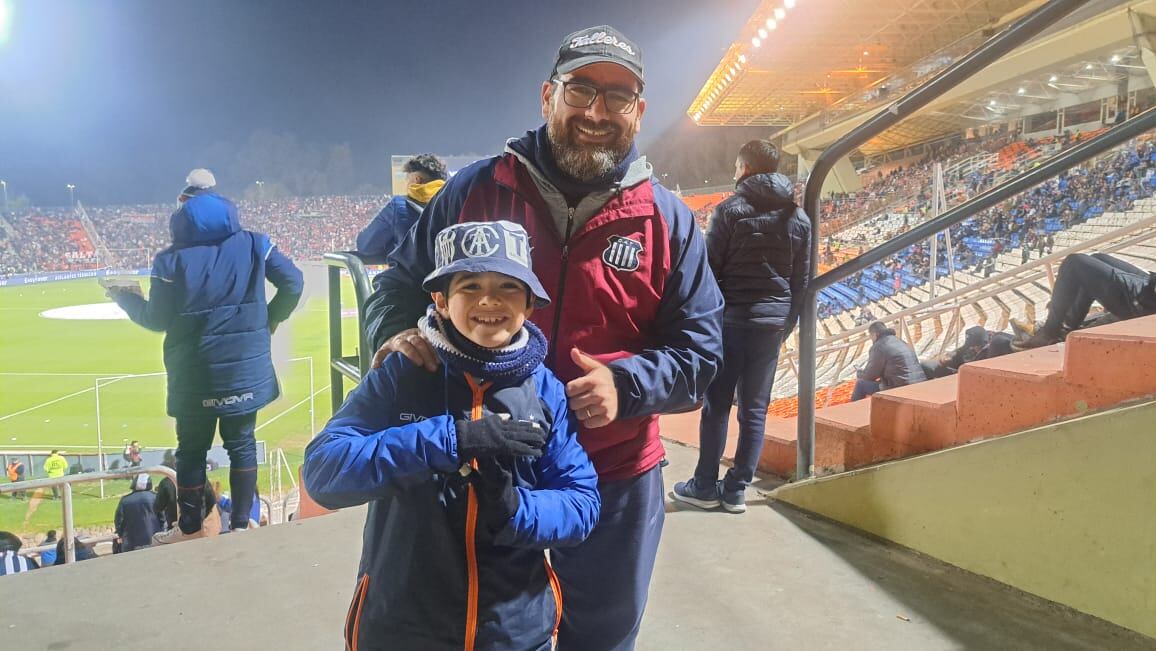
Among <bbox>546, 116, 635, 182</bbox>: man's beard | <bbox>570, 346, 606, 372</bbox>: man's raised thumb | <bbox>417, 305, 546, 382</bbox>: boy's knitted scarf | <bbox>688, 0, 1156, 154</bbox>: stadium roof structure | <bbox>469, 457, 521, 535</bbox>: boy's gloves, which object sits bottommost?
<bbox>469, 457, 521, 535</bbox>: boy's gloves

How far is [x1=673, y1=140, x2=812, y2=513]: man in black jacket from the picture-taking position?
2643 millimetres

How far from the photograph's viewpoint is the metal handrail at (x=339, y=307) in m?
2.34

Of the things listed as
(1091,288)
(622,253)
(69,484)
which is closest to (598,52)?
(622,253)

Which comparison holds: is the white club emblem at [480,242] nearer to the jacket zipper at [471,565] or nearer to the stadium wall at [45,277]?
the jacket zipper at [471,565]

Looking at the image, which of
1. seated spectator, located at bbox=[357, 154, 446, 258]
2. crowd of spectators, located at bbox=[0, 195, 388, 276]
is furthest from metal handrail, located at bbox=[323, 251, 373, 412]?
crowd of spectators, located at bbox=[0, 195, 388, 276]

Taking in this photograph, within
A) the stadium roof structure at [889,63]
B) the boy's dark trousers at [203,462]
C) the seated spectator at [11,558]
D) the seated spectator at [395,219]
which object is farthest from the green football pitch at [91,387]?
the stadium roof structure at [889,63]

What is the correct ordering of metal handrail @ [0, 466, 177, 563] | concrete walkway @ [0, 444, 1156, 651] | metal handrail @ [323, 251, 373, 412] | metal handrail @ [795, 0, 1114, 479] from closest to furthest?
concrete walkway @ [0, 444, 1156, 651] < metal handrail @ [795, 0, 1114, 479] < metal handrail @ [323, 251, 373, 412] < metal handrail @ [0, 466, 177, 563]

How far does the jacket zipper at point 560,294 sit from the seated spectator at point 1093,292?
7.49 ft

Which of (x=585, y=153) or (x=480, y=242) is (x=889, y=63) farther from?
(x=480, y=242)

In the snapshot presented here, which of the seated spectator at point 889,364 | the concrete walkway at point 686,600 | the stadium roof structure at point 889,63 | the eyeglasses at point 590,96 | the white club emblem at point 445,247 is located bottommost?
the concrete walkway at point 686,600

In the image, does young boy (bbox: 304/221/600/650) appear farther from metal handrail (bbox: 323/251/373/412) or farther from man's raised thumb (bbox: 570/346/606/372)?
metal handrail (bbox: 323/251/373/412)

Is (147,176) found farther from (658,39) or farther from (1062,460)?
(1062,460)

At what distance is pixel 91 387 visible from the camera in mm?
13258

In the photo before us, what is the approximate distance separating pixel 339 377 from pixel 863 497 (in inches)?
88.6
